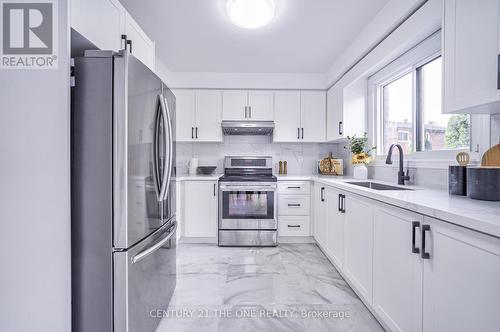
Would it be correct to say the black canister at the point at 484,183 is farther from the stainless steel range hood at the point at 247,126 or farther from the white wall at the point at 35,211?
the stainless steel range hood at the point at 247,126

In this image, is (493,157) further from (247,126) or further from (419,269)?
(247,126)

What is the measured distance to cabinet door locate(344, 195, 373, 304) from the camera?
1667 millimetres

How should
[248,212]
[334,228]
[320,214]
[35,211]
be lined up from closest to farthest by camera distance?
[35,211], [334,228], [320,214], [248,212]

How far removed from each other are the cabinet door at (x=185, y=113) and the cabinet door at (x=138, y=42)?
1.40 m

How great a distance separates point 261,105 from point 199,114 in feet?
3.12

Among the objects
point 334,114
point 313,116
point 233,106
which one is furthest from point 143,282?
point 313,116

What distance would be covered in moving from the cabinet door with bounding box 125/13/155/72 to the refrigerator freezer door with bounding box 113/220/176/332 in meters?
1.39

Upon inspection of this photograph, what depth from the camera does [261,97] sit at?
358cm

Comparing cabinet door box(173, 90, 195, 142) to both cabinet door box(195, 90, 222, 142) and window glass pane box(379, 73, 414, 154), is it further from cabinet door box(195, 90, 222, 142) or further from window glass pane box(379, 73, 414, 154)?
window glass pane box(379, 73, 414, 154)

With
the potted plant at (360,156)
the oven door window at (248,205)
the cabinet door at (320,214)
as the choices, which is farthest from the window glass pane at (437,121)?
the oven door window at (248,205)

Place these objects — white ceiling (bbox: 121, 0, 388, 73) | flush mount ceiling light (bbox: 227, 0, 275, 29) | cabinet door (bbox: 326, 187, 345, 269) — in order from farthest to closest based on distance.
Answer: cabinet door (bbox: 326, 187, 345, 269) < white ceiling (bbox: 121, 0, 388, 73) < flush mount ceiling light (bbox: 227, 0, 275, 29)

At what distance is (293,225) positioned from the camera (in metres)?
3.22

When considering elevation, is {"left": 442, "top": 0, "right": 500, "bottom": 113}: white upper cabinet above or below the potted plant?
above

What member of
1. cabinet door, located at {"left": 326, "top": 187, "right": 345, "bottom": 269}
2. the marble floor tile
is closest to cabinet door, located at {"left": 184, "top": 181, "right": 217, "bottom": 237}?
the marble floor tile
